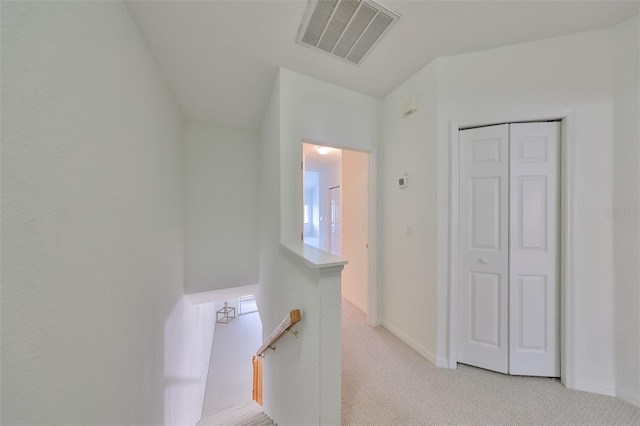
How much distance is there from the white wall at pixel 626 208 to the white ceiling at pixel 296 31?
0.99 feet

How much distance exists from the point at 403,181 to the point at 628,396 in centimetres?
209

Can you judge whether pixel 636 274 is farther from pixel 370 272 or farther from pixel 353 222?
pixel 353 222

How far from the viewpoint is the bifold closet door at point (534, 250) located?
158 centimetres

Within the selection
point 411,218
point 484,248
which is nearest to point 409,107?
point 411,218

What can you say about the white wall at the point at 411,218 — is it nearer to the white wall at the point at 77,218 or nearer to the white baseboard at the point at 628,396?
the white baseboard at the point at 628,396

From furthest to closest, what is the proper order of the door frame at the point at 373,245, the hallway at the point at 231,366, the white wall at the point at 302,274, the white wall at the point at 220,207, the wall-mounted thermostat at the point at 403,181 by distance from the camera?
the hallway at the point at 231,366
the white wall at the point at 220,207
the door frame at the point at 373,245
the wall-mounted thermostat at the point at 403,181
the white wall at the point at 302,274

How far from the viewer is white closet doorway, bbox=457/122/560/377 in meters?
1.59

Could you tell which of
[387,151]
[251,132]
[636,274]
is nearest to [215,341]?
[251,132]

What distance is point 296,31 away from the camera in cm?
148

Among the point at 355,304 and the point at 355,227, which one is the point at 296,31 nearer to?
the point at 355,227

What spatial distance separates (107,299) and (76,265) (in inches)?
12.2

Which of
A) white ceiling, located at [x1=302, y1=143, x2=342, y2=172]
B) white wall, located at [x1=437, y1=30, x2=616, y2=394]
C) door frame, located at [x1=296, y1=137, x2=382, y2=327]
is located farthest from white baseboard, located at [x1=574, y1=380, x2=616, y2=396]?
white ceiling, located at [x1=302, y1=143, x2=342, y2=172]

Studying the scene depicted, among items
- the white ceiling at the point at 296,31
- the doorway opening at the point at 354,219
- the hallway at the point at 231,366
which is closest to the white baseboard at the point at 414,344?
the doorway opening at the point at 354,219

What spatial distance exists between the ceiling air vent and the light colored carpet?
261 cm
